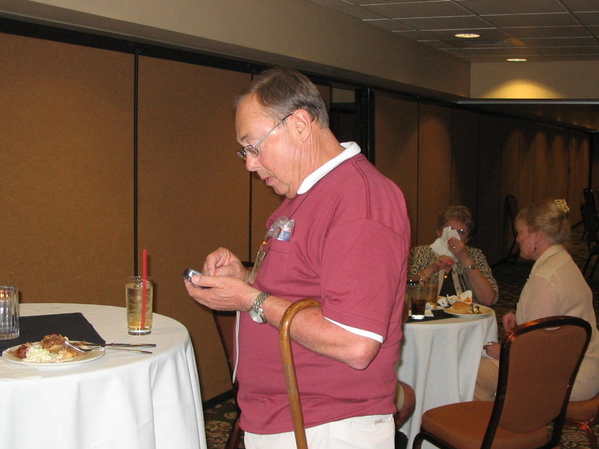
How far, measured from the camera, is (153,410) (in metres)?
2.00

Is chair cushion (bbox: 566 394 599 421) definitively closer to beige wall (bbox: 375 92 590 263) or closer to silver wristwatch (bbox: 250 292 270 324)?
silver wristwatch (bbox: 250 292 270 324)

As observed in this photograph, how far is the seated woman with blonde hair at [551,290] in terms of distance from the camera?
2.98 meters

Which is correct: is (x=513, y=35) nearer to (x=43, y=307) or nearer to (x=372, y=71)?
(x=372, y=71)

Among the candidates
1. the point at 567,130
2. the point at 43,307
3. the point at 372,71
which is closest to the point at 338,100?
the point at 372,71

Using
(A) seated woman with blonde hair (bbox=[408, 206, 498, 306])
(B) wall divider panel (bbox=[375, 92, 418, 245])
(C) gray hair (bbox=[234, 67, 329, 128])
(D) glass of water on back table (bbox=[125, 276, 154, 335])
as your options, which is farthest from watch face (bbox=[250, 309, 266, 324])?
(B) wall divider panel (bbox=[375, 92, 418, 245])

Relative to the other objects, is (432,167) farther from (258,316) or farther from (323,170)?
(258,316)

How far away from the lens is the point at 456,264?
13.5 ft

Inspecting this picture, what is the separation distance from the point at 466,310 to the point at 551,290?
47 centimetres

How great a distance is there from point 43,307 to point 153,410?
832 mm

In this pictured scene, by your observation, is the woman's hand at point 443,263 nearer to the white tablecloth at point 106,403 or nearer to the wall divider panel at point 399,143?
the white tablecloth at point 106,403

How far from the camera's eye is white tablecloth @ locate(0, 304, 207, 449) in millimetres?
1758

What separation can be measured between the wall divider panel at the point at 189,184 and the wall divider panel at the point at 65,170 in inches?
5.8

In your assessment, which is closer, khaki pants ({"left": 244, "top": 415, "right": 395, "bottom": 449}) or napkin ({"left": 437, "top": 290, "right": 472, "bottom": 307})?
khaki pants ({"left": 244, "top": 415, "right": 395, "bottom": 449})

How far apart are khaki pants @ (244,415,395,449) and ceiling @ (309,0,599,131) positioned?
389cm
